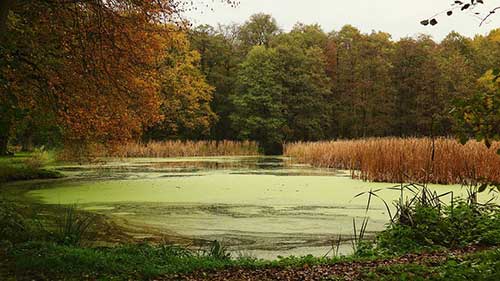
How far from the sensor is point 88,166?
17.6m

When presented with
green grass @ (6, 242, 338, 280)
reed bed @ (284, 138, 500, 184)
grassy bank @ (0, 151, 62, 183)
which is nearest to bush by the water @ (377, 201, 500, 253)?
green grass @ (6, 242, 338, 280)

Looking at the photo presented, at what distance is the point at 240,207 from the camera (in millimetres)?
7930

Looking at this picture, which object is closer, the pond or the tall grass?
the pond

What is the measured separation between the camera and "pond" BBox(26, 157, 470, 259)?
226 inches

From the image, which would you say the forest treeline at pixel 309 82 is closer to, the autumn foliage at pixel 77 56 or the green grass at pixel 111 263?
the autumn foliage at pixel 77 56

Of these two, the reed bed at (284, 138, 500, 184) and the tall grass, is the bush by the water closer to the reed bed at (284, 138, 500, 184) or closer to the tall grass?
the reed bed at (284, 138, 500, 184)

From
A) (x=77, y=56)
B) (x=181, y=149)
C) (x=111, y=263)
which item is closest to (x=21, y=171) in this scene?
(x=77, y=56)

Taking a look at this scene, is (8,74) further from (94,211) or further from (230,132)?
(230,132)

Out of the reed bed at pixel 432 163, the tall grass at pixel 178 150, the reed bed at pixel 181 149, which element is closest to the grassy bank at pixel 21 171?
the tall grass at pixel 178 150

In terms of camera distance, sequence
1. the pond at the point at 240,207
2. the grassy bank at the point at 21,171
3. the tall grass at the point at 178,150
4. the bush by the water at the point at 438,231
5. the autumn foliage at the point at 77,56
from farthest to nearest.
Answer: the tall grass at the point at 178,150
the grassy bank at the point at 21,171
the autumn foliage at the point at 77,56
the pond at the point at 240,207
the bush by the water at the point at 438,231

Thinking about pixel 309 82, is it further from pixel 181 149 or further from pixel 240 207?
pixel 240 207

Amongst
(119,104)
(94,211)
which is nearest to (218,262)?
(94,211)

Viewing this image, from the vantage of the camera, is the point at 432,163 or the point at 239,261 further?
the point at 432,163

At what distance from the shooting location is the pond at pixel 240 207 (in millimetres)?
5746
